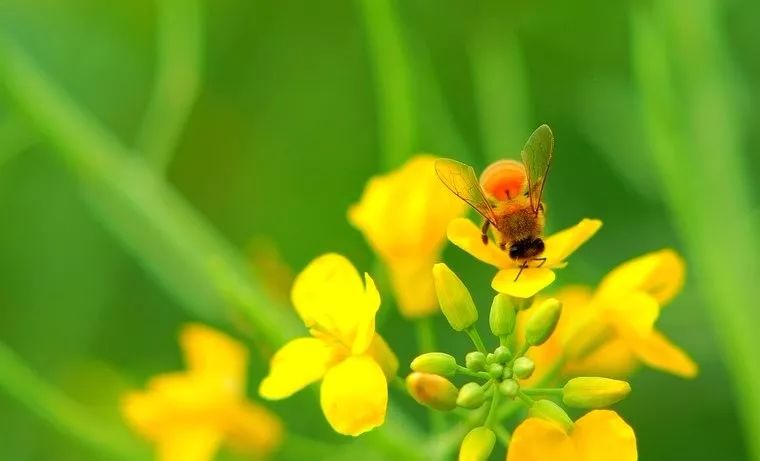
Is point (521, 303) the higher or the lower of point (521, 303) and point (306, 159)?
the lower

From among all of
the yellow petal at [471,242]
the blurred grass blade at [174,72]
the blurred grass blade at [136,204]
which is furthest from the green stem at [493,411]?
the blurred grass blade at [174,72]

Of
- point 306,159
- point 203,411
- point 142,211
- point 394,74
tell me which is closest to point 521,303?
point 394,74

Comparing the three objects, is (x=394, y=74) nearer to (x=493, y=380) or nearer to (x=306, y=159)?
(x=493, y=380)

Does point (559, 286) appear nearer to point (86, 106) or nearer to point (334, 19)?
point (334, 19)

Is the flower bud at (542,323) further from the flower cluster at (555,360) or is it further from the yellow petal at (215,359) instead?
the yellow petal at (215,359)

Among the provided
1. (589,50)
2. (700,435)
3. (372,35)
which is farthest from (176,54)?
(700,435)
